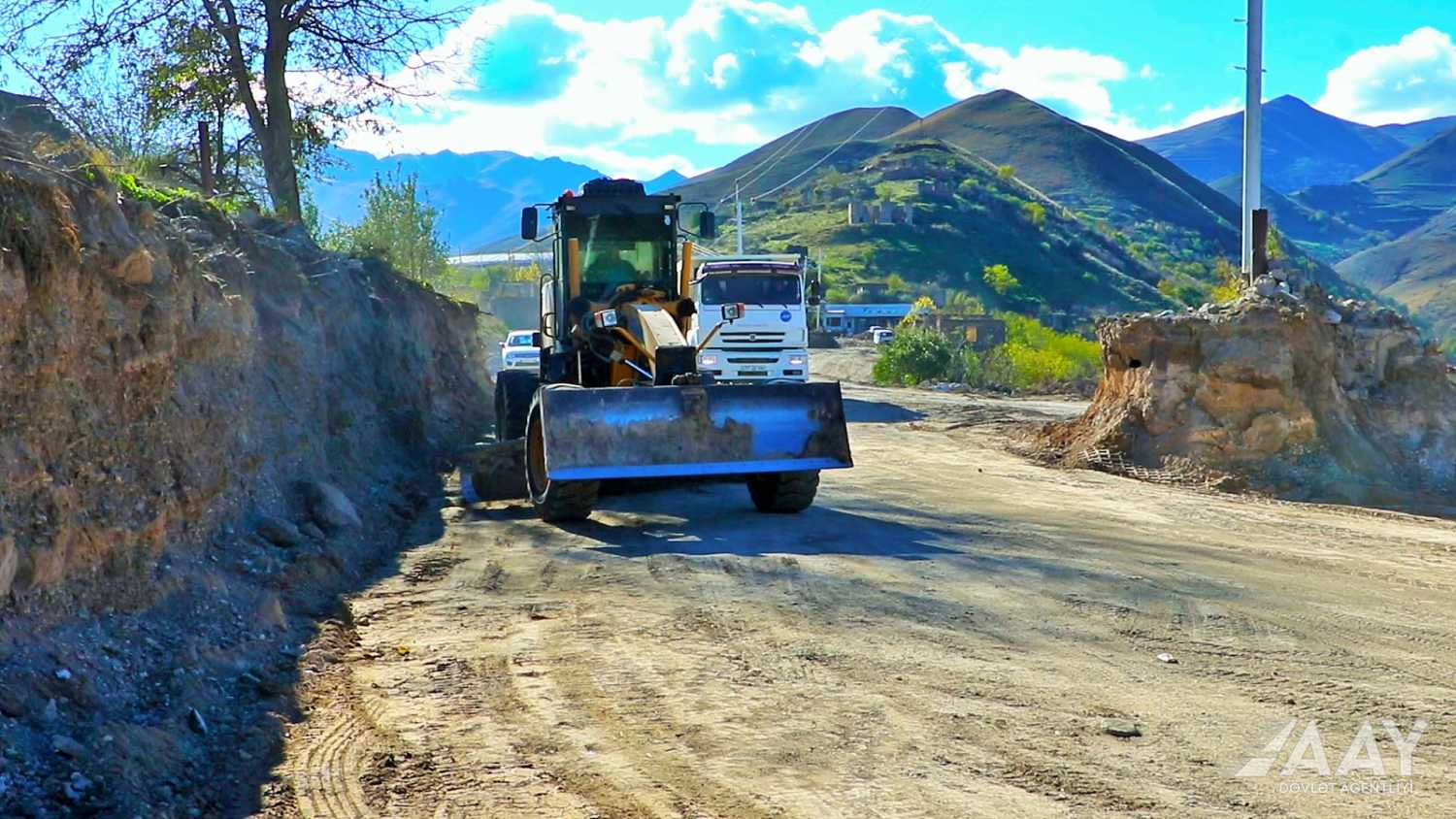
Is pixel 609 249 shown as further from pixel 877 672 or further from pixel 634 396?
pixel 877 672

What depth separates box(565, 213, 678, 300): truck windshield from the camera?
1587cm

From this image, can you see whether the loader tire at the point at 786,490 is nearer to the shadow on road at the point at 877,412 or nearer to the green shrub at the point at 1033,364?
the shadow on road at the point at 877,412

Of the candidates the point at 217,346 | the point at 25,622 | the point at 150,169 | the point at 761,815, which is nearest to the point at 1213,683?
the point at 761,815

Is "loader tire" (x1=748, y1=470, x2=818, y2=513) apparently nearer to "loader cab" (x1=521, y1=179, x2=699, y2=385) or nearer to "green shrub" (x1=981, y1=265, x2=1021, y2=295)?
"loader cab" (x1=521, y1=179, x2=699, y2=385)

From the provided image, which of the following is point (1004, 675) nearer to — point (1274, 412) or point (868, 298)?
point (1274, 412)

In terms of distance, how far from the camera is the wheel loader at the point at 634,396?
12.8 metres

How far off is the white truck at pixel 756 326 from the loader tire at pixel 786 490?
11620 mm

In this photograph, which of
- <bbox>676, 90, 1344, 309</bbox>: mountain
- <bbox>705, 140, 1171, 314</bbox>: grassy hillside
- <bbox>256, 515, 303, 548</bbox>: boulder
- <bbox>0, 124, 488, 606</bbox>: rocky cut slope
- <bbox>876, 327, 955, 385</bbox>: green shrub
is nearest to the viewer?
<bbox>0, 124, 488, 606</bbox>: rocky cut slope

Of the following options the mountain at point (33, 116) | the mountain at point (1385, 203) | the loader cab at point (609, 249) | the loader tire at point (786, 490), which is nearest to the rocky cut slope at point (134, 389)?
the mountain at point (33, 116)

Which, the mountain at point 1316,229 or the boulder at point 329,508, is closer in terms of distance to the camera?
the boulder at point 329,508

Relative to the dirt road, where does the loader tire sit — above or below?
above

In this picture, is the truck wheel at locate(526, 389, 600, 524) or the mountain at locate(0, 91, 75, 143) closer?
the mountain at locate(0, 91, 75, 143)

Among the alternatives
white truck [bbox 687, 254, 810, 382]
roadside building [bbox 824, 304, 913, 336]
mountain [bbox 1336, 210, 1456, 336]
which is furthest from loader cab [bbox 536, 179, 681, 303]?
mountain [bbox 1336, 210, 1456, 336]

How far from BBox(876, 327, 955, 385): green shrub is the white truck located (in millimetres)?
16710
